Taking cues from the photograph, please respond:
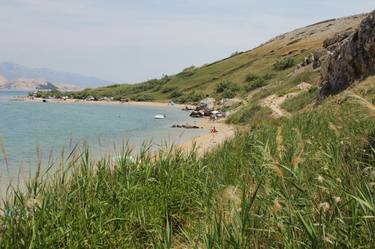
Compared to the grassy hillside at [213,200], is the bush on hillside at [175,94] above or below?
below

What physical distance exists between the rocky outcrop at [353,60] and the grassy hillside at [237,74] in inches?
1858

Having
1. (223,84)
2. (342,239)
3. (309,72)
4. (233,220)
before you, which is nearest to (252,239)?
(233,220)

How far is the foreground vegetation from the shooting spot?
12.8ft

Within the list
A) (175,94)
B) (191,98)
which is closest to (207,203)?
(191,98)

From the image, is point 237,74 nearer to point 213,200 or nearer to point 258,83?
point 258,83

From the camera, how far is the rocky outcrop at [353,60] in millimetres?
23500

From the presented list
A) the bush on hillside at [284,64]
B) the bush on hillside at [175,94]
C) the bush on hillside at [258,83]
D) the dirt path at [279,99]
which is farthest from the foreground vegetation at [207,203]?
the bush on hillside at [175,94]

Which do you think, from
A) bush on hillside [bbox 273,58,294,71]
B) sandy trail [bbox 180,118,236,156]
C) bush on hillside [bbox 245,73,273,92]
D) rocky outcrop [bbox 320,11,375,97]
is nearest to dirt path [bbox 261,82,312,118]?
sandy trail [bbox 180,118,236,156]

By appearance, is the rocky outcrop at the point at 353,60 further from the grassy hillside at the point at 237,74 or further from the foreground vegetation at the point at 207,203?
the grassy hillside at the point at 237,74

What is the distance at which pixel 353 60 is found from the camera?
2519cm

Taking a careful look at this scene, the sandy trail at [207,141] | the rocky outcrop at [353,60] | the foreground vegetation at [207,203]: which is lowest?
the sandy trail at [207,141]

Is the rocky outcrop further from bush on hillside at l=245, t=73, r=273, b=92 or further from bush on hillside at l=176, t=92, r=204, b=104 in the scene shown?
bush on hillside at l=176, t=92, r=204, b=104

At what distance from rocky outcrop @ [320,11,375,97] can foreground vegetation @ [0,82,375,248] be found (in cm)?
1637

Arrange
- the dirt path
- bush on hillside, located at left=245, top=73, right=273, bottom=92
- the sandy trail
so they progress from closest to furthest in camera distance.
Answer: the sandy trail
the dirt path
bush on hillside, located at left=245, top=73, right=273, bottom=92
